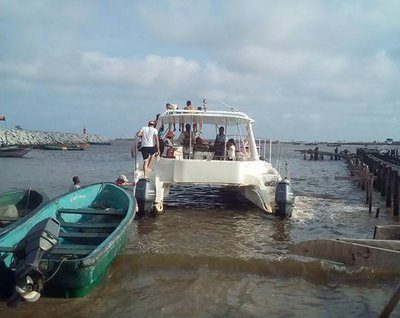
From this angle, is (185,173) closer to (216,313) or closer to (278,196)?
(278,196)

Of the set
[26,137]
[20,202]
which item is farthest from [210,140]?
[26,137]

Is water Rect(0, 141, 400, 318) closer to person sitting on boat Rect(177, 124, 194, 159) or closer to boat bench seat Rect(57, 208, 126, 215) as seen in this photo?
boat bench seat Rect(57, 208, 126, 215)

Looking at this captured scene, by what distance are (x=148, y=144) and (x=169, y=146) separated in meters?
1.19

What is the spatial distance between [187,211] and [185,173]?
186 centimetres

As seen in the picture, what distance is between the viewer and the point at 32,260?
15.3ft

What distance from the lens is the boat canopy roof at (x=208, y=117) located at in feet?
38.9

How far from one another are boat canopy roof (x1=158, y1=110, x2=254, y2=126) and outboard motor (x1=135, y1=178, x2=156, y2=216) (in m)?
2.49

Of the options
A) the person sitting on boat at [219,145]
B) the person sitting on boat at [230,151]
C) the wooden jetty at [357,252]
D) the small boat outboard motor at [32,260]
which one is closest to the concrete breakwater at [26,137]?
the person sitting on boat at [219,145]

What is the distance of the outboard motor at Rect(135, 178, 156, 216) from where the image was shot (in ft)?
34.3

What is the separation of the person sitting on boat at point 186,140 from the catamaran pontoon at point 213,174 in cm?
3

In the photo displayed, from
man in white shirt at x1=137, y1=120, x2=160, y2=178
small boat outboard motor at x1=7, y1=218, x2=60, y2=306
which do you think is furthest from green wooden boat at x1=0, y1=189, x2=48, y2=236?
small boat outboard motor at x1=7, y1=218, x2=60, y2=306

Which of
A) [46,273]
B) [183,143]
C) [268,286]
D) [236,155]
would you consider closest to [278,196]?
[236,155]

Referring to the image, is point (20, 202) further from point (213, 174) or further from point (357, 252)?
point (357, 252)

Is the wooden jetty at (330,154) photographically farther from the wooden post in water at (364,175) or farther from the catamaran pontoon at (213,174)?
the catamaran pontoon at (213,174)
